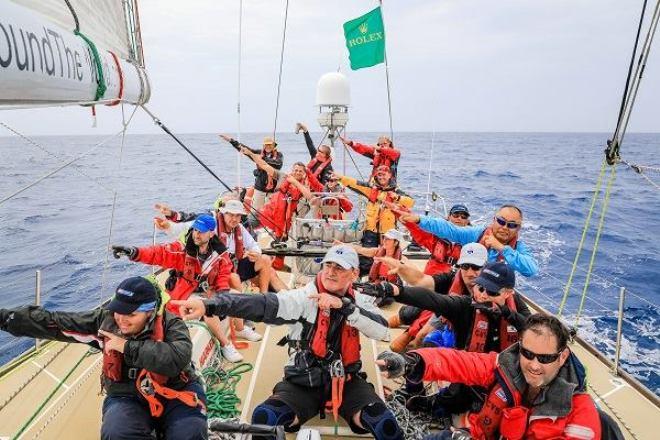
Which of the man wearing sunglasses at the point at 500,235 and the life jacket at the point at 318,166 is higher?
the life jacket at the point at 318,166

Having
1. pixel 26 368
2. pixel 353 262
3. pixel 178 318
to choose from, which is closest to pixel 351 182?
pixel 353 262

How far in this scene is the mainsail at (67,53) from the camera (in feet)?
4.27

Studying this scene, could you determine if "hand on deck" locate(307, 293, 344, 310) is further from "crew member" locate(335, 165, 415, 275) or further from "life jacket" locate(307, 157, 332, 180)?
"life jacket" locate(307, 157, 332, 180)

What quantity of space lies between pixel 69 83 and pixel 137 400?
6.15 feet

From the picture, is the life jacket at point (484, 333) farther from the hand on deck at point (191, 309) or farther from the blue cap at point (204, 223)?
the blue cap at point (204, 223)

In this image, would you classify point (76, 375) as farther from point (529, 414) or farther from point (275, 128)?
point (275, 128)

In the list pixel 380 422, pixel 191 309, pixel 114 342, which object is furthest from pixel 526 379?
pixel 114 342

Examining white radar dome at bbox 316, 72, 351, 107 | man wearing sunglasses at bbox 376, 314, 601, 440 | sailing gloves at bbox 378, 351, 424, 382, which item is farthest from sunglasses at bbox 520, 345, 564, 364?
white radar dome at bbox 316, 72, 351, 107

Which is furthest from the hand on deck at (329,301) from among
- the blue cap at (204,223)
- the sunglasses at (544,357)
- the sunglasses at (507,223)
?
the sunglasses at (507,223)

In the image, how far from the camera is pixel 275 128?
31.2 feet

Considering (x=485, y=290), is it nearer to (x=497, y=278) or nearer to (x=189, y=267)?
(x=497, y=278)

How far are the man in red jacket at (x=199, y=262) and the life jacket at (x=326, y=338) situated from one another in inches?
54.2

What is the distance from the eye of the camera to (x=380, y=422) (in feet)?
9.12

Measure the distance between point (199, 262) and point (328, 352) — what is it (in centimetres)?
173
